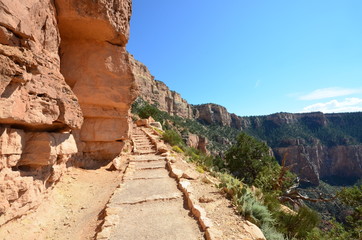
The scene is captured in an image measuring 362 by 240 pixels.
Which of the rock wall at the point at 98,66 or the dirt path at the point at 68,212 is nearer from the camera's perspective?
the dirt path at the point at 68,212

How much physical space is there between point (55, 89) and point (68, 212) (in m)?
3.39

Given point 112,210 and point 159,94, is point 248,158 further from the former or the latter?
point 159,94

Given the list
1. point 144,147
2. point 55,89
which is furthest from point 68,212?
point 144,147

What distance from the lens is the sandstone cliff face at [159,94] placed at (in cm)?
8738

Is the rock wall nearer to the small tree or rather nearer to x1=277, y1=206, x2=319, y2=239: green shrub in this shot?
x1=277, y1=206, x2=319, y2=239: green shrub

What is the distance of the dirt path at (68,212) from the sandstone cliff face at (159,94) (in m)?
77.3

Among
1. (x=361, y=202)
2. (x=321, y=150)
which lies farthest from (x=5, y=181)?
(x=321, y=150)

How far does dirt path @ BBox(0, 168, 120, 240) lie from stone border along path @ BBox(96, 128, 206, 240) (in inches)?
19.2

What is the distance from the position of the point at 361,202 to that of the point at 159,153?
13.6 m

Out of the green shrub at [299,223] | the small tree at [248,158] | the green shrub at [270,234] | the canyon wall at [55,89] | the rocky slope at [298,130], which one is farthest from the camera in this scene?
the rocky slope at [298,130]

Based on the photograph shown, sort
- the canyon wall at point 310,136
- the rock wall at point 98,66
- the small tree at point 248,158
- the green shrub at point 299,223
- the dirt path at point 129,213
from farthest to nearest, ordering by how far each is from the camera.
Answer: the canyon wall at point 310,136, the small tree at point 248,158, the rock wall at point 98,66, the green shrub at point 299,223, the dirt path at point 129,213

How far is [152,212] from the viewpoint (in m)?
5.37

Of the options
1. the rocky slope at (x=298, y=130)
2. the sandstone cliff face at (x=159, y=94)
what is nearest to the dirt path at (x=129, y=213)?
the rocky slope at (x=298, y=130)

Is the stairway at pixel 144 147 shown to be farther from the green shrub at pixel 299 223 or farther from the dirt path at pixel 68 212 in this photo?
the green shrub at pixel 299 223
